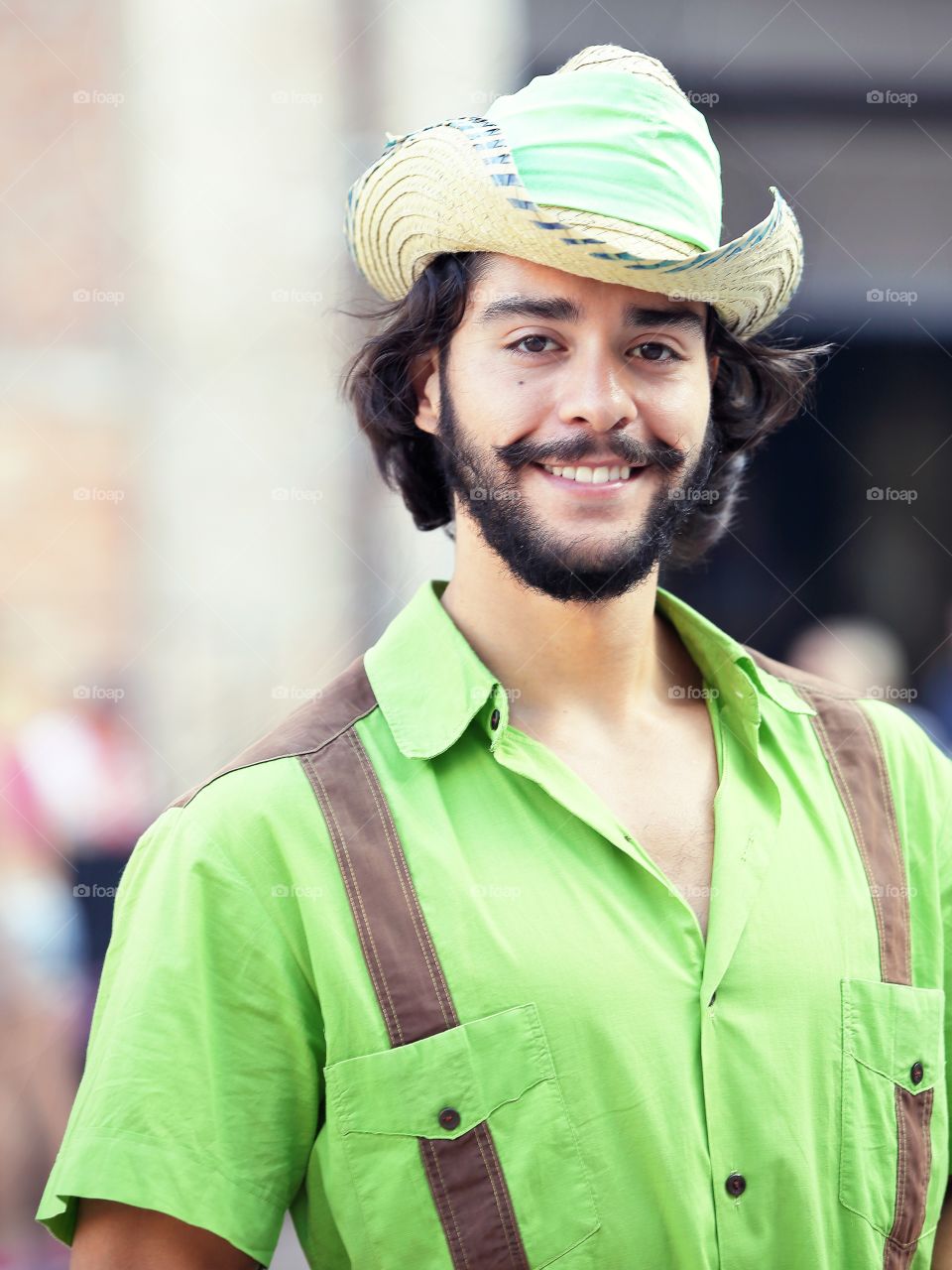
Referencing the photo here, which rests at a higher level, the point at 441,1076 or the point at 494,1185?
the point at 441,1076

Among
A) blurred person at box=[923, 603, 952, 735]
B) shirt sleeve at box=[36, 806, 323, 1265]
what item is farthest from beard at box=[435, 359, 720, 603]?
blurred person at box=[923, 603, 952, 735]

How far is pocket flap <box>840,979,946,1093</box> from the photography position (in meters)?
1.46

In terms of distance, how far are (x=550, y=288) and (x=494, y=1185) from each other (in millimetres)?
1012

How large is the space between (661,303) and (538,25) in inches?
99.2

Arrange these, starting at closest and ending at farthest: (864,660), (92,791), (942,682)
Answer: (92,791) → (942,682) → (864,660)

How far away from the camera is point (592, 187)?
5.07 feet

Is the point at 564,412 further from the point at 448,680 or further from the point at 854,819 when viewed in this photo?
the point at 854,819

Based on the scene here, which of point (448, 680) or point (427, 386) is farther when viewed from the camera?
point (427, 386)

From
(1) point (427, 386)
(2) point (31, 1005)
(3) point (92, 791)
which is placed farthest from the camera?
(3) point (92, 791)

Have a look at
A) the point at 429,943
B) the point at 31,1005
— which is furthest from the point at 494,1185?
the point at 31,1005

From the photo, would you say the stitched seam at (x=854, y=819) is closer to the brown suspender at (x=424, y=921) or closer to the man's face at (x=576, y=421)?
the brown suspender at (x=424, y=921)

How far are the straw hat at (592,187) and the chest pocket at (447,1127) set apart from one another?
0.88 metres

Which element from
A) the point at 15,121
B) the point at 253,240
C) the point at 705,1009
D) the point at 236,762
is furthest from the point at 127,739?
the point at 705,1009

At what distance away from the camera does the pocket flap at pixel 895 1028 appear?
4.81 feet
